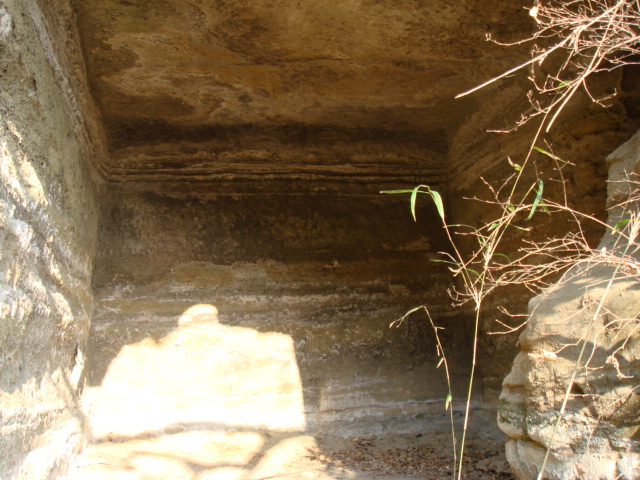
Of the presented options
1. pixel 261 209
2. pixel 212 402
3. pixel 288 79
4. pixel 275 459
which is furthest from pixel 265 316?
pixel 288 79

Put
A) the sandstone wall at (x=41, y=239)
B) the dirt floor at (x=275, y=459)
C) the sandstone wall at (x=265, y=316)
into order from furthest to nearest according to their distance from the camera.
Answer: the sandstone wall at (x=265, y=316), the dirt floor at (x=275, y=459), the sandstone wall at (x=41, y=239)

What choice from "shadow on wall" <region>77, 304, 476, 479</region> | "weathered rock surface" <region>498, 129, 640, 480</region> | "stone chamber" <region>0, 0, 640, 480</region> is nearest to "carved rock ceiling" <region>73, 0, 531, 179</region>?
"stone chamber" <region>0, 0, 640, 480</region>

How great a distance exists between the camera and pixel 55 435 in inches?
98.0

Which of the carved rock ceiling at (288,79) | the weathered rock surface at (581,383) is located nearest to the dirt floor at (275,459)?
the weathered rock surface at (581,383)

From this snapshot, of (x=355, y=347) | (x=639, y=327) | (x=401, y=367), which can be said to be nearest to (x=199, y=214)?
(x=355, y=347)

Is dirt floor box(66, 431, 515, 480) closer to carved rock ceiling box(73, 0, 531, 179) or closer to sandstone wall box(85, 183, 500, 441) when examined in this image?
sandstone wall box(85, 183, 500, 441)

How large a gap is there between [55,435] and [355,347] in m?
1.77

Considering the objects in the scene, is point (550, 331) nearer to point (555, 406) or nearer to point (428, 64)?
point (555, 406)

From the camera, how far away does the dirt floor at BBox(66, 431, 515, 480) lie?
105 inches

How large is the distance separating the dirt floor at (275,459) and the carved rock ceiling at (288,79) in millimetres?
1661

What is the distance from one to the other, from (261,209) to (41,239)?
1.69 meters

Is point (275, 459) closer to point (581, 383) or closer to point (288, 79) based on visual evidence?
point (581, 383)

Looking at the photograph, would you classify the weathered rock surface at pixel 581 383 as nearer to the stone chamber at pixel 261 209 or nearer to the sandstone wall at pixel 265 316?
the stone chamber at pixel 261 209

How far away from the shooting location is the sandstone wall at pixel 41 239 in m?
2.00
